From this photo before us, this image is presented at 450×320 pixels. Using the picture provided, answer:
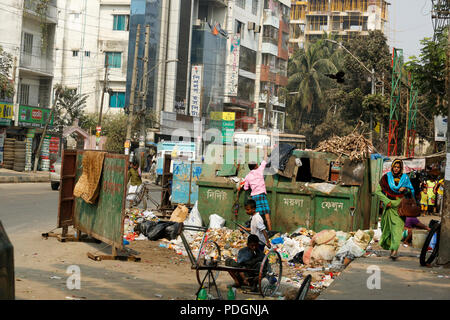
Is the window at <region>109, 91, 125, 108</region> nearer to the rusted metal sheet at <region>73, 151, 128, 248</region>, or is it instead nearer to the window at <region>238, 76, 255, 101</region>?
the window at <region>238, 76, 255, 101</region>

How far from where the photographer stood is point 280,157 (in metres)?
12.9

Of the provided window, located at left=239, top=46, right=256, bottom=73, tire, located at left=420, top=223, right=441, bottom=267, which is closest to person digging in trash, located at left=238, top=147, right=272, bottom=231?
tire, located at left=420, top=223, right=441, bottom=267

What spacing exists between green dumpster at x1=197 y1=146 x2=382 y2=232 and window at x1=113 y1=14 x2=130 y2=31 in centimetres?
4030

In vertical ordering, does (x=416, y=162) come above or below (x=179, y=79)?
below

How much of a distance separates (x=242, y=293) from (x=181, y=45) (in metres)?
45.7

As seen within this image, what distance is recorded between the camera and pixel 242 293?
747cm

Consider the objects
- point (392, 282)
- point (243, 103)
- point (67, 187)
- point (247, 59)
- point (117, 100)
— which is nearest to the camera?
point (392, 282)

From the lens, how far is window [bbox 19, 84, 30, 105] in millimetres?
34688

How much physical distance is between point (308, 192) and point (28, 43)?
26.3m

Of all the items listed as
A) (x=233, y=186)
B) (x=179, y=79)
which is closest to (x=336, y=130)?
(x=179, y=79)

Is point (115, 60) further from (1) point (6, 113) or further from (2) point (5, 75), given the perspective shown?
(2) point (5, 75)
